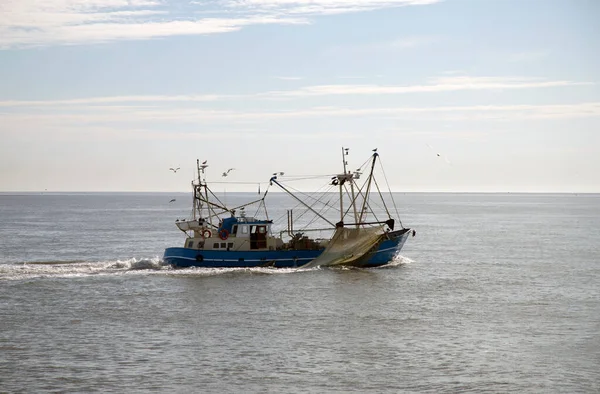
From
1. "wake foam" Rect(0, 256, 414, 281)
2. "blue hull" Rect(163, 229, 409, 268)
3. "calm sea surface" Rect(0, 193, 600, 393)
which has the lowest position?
"calm sea surface" Rect(0, 193, 600, 393)

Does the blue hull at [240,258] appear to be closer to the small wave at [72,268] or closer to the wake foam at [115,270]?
the wake foam at [115,270]

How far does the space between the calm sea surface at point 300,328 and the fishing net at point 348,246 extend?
1.36m

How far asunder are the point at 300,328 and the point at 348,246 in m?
28.0

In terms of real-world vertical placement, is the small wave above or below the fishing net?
below

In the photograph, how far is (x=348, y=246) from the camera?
71.9 meters

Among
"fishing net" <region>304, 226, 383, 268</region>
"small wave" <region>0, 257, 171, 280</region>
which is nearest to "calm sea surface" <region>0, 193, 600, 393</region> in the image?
"small wave" <region>0, 257, 171, 280</region>

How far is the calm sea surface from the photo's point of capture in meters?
34.4

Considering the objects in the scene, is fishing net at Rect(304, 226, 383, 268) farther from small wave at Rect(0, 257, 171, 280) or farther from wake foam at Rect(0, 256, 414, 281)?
small wave at Rect(0, 257, 171, 280)

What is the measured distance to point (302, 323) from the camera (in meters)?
45.9

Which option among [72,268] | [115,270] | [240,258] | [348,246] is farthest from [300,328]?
[72,268]

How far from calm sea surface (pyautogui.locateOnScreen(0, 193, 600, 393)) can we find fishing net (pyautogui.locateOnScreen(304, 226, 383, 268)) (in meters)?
1.36

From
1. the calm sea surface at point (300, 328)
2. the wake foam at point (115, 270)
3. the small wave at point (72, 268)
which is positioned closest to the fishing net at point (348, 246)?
the wake foam at point (115, 270)

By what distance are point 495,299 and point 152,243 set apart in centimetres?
6119

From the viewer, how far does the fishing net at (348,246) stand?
71.0m
